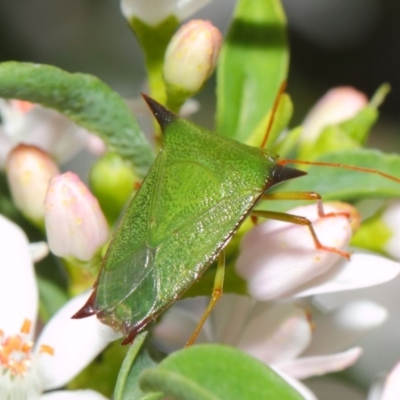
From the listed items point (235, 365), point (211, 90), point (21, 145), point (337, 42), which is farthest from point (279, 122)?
point (337, 42)

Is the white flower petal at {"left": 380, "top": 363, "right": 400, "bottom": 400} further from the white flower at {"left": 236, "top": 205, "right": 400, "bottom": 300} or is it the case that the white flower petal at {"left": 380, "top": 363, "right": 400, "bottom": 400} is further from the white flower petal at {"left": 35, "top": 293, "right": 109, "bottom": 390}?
the white flower petal at {"left": 35, "top": 293, "right": 109, "bottom": 390}

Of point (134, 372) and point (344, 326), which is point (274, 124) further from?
point (134, 372)

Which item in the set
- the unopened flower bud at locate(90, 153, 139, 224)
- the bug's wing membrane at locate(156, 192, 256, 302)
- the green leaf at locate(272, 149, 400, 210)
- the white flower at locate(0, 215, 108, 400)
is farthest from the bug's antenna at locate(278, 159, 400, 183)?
the white flower at locate(0, 215, 108, 400)

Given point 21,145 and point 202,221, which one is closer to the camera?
point 202,221

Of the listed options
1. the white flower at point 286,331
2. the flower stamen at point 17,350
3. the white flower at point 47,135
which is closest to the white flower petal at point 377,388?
the white flower at point 286,331

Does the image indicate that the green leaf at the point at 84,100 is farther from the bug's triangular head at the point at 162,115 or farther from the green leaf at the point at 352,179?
the green leaf at the point at 352,179

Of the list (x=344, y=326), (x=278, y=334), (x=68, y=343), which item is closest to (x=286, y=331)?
(x=278, y=334)

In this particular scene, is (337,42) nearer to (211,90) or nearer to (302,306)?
(211,90)
